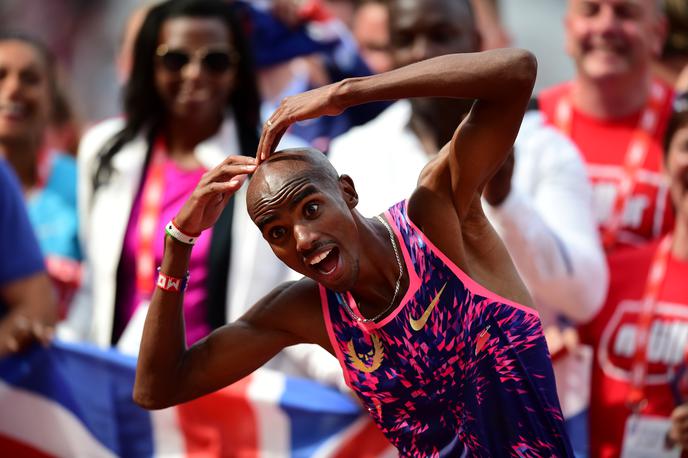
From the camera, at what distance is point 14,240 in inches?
208

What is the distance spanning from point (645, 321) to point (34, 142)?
324cm

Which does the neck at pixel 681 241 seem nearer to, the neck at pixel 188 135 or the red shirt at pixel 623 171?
the red shirt at pixel 623 171

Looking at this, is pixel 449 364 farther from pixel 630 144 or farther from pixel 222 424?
pixel 630 144

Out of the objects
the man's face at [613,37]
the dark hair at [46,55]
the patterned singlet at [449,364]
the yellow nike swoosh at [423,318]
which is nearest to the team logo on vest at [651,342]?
the man's face at [613,37]

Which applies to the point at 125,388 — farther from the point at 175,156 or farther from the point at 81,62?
the point at 81,62

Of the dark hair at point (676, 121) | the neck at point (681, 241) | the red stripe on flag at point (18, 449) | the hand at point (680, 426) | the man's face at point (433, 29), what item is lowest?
the red stripe on flag at point (18, 449)

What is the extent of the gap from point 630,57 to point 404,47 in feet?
3.63

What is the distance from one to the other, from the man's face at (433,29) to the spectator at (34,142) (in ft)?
6.36

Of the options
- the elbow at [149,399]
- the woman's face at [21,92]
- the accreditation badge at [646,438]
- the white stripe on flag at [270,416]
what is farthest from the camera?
the woman's face at [21,92]

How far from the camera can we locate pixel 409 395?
359 centimetres

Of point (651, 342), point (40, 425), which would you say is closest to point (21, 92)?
point (40, 425)

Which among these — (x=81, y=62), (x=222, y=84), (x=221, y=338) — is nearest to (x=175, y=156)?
(x=222, y=84)

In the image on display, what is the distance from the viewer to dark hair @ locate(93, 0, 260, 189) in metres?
5.64

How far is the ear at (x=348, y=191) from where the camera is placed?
3.51 meters
